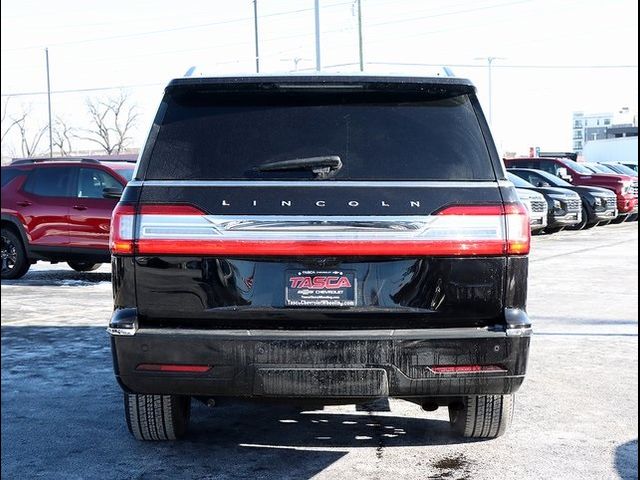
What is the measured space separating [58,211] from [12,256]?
122 cm

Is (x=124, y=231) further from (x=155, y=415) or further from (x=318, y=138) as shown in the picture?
(x=155, y=415)

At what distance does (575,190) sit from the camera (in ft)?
80.6

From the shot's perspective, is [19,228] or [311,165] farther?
[19,228]

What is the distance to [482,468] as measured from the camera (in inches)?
185

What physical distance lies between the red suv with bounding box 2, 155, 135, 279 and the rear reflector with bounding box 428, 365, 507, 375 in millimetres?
9761

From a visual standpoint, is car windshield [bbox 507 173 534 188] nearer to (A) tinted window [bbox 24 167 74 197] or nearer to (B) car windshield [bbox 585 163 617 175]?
(B) car windshield [bbox 585 163 617 175]

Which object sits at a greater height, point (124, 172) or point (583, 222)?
point (124, 172)

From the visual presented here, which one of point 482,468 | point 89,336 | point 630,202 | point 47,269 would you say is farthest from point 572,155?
point 482,468

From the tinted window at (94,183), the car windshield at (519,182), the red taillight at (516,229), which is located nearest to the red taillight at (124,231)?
the red taillight at (516,229)

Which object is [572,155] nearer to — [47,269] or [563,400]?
[47,269]

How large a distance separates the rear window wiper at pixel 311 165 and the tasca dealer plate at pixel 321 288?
0.47 m

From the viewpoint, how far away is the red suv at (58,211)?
13.4m

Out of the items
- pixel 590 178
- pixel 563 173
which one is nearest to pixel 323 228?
pixel 563 173

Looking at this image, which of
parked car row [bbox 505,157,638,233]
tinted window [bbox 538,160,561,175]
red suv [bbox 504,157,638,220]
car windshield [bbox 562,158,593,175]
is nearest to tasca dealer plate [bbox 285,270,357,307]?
parked car row [bbox 505,157,638,233]
